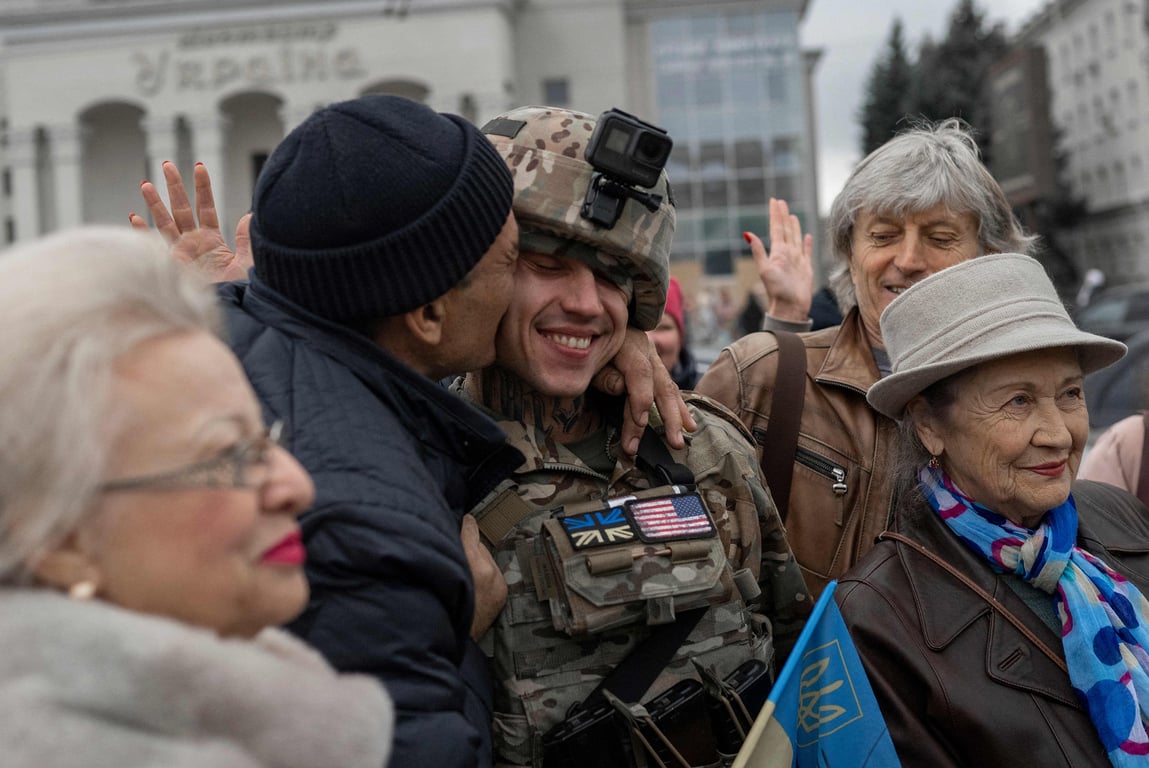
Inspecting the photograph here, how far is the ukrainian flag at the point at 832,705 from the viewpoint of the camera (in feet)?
7.74

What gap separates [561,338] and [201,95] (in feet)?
157

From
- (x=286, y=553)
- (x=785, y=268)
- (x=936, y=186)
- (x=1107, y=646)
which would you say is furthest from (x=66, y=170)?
(x=286, y=553)

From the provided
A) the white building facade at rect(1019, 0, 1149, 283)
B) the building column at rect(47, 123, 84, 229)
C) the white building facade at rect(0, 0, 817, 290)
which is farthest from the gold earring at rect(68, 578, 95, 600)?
the white building facade at rect(1019, 0, 1149, 283)

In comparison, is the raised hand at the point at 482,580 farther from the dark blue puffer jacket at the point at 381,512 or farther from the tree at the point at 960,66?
the tree at the point at 960,66

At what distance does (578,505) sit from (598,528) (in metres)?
0.08

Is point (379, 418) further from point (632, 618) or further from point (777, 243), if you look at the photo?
point (777, 243)

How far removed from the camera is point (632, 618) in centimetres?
245

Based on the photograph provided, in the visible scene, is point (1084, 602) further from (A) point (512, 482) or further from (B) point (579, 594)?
(A) point (512, 482)

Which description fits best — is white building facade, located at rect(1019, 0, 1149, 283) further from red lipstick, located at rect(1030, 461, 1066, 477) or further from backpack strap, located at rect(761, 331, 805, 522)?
red lipstick, located at rect(1030, 461, 1066, 477)

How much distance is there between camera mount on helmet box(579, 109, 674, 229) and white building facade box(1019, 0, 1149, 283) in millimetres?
59895

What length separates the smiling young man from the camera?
341cm

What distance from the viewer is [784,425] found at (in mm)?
3482

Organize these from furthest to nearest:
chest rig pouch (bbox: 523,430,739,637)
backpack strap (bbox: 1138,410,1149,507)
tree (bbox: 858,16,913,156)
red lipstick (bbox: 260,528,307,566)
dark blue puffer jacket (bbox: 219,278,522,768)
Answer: tree (bbox: 858,16,913,156) < backpack strap (bbox: 1138,410,1149,507) < chest rig pouch (bbox: 523,430,739,637) < dark blue puffer jacket (bbox: 219,278,522,768) < red lipstick (bbox: 260,528,307,566)

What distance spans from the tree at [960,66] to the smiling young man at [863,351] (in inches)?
1774
